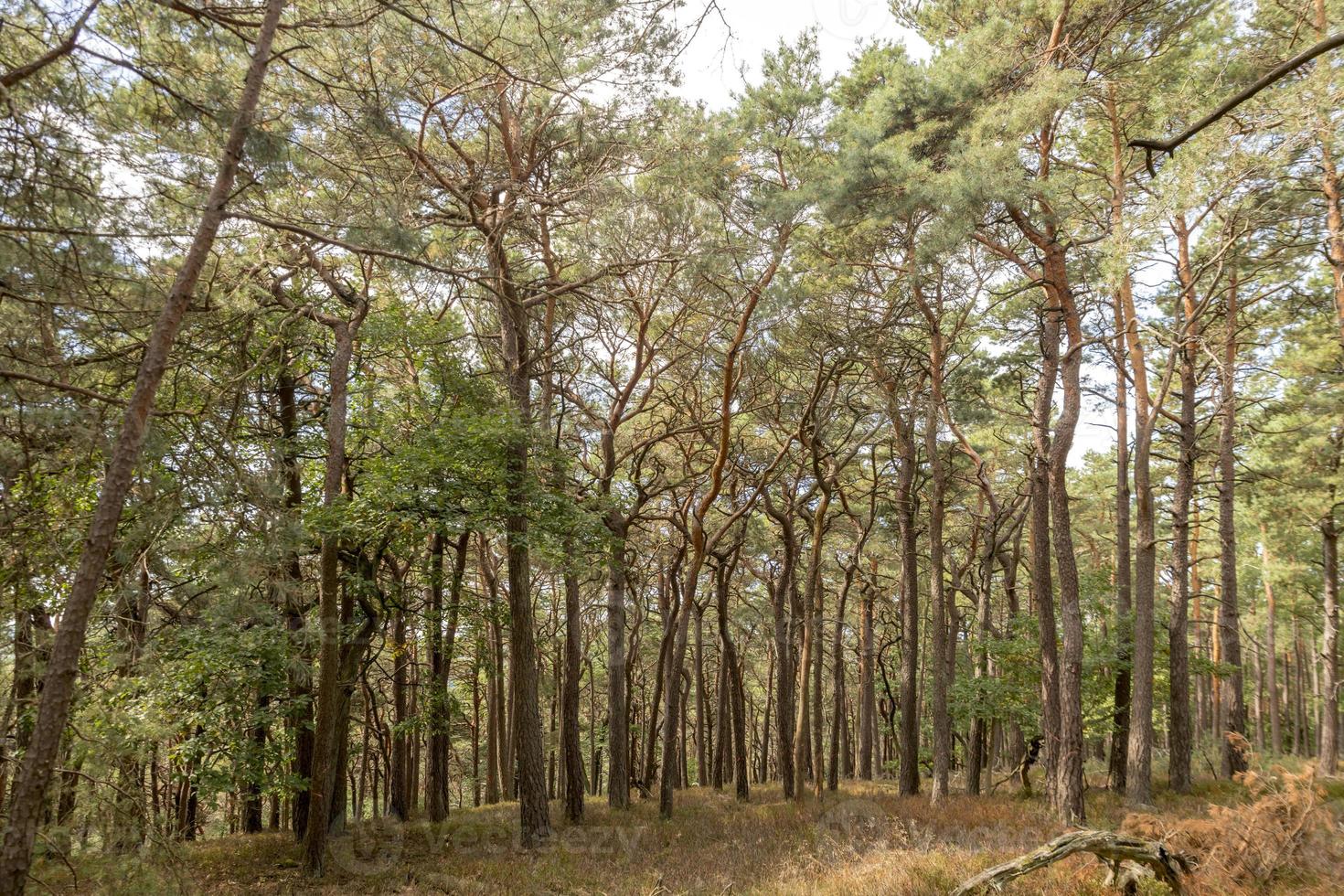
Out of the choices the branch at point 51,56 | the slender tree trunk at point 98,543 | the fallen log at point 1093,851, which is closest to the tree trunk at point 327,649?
the slender tree trunk at point 98,543

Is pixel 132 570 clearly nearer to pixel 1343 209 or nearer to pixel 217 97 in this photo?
pixel 217 97

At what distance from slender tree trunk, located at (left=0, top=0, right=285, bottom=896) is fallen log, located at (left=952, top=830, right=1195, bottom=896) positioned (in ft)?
23.0

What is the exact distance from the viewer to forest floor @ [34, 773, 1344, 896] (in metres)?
6.69

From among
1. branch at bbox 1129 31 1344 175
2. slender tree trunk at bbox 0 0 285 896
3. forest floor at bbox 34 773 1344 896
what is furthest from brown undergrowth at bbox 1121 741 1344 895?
slender tree trunk at bbox 0 0 285 896

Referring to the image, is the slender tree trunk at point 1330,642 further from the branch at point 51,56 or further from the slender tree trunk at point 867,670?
the branch at point 51,56

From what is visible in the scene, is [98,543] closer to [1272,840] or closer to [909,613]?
[1272,840]

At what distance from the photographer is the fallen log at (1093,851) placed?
20.3ft

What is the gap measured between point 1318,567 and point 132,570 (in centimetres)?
3472

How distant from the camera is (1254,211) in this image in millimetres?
10148
